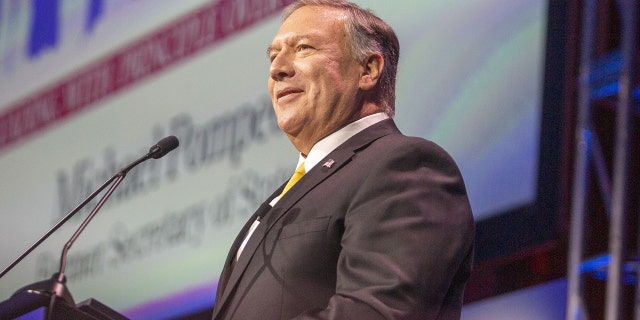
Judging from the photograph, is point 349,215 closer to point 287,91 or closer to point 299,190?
point 299,190

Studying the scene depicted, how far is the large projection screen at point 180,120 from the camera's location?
3.12 m

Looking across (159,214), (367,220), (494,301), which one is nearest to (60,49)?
(159,214)

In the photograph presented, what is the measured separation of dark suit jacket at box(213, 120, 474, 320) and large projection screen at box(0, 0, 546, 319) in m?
1.21

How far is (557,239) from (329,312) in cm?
150

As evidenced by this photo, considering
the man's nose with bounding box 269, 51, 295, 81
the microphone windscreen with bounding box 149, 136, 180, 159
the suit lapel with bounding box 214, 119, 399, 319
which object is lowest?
the suit lapel with bounding box 214, 119, 399, 319

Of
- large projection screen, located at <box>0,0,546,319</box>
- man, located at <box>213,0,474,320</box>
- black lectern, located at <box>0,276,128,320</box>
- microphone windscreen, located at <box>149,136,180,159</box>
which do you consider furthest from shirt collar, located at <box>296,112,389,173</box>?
large projection screen, located at <box>0,0,546,319</box>

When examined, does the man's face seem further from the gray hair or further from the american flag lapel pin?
the american flag lapel pin

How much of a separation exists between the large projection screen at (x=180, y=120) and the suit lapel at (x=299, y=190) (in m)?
1.04

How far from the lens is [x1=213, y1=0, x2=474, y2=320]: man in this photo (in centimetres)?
166

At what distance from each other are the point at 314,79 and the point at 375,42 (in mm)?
179

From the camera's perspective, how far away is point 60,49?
15.9 ft

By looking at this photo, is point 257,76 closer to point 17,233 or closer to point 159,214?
point 159,214

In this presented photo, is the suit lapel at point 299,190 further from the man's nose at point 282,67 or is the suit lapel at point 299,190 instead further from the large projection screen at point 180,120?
the large projection screen at point 180,120

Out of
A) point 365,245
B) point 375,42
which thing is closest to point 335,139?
point 375,42
